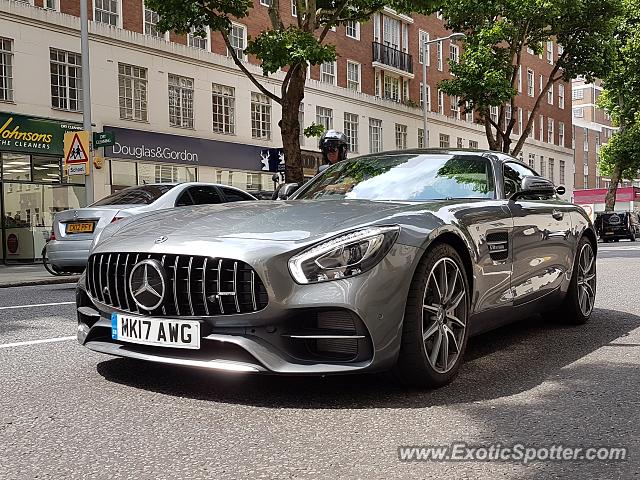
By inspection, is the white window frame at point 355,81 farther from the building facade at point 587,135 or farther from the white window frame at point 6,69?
the building facade at point 587,135

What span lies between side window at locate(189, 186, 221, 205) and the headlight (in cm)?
736

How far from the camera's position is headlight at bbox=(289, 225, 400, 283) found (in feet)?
11.6

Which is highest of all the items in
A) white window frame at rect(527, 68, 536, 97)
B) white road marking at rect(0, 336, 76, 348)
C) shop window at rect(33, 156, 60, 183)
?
white window frame at rect(527, 68, 536, 97)

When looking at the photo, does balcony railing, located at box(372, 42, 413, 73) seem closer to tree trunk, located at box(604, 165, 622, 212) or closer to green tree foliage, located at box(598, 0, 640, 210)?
green tree foliage, located at box(598, 0, 640, 210)

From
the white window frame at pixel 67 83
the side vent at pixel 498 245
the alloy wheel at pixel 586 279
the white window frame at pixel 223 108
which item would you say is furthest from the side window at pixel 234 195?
the white window frame at pixel 223 108

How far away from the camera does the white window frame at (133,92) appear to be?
2250cm

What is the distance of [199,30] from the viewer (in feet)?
59.1

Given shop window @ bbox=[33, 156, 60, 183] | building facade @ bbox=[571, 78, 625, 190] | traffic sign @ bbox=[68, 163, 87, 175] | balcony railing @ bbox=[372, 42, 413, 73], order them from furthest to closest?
1. building facade @ bbox=[571, 78, 625, 190]
2. balcony railing @ bbox=[372, 42, 413, 73]
3. shop window @ bbox=[33, 156, 60, 183]
4. traffic sign @ bbox=[68, 163, 87, 175]

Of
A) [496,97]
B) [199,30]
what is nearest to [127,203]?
[199,30]

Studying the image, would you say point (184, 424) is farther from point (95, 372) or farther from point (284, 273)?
point (95, 372)

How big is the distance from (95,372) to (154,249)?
3.32ft

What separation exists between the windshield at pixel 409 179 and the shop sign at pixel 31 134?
16.1 m

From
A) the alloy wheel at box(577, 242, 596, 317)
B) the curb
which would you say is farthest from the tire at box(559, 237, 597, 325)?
the curb

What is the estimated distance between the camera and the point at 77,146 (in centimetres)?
1595
